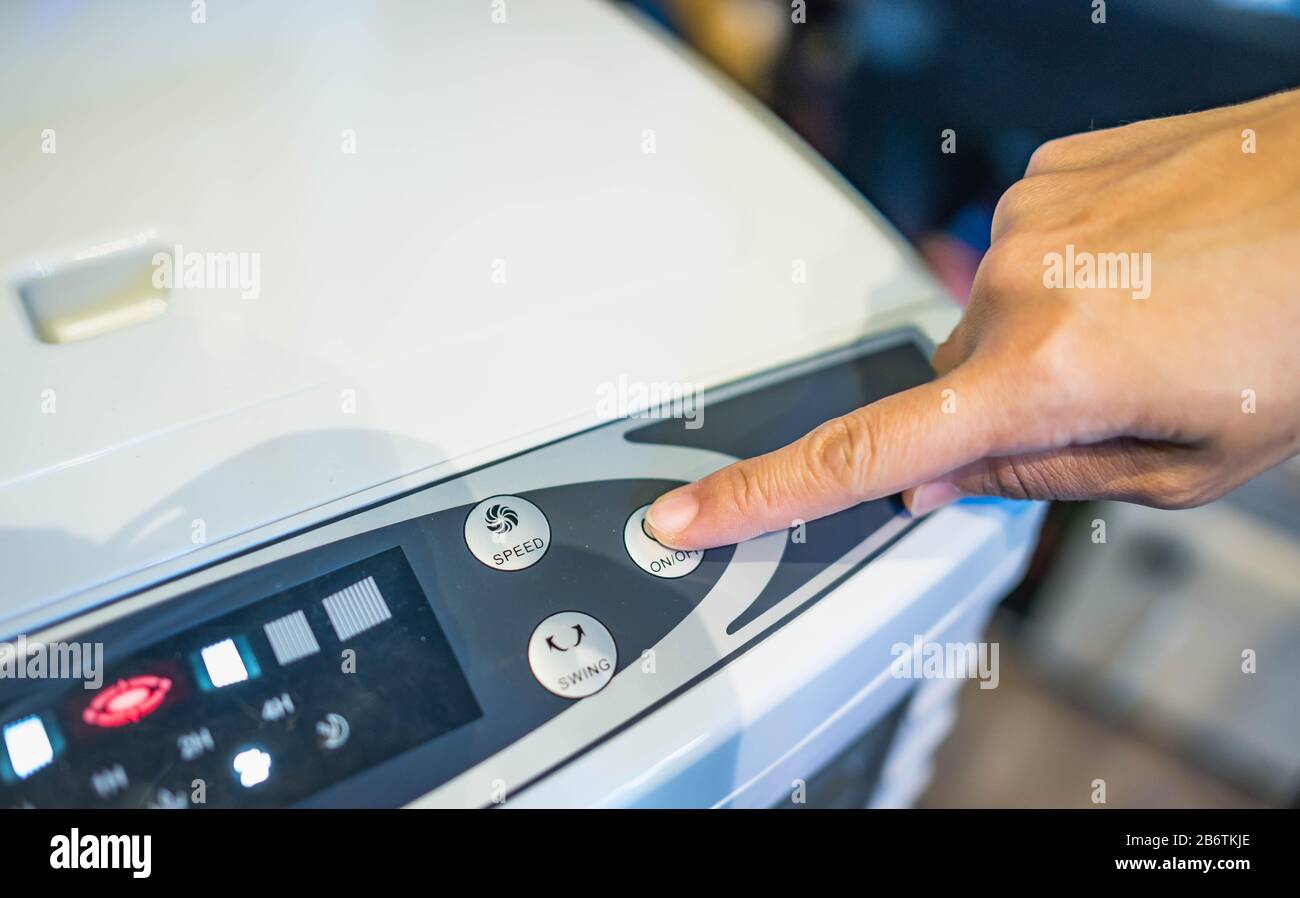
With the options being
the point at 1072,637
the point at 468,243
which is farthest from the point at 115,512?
the point at 1072,637

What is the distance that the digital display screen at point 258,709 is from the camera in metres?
0.34

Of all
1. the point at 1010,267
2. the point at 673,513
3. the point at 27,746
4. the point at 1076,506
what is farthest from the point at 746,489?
the point at 1076,506

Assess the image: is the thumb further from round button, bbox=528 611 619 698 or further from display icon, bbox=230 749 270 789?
display icon, bbox=230 749 270 789

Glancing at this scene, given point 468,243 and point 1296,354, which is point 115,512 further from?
point 1296,354

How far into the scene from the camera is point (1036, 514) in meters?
0.49

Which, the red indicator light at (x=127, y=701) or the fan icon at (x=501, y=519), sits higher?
the fan icon at (x=501, y=519)

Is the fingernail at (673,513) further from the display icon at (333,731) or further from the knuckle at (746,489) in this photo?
the display icon at (333,731)

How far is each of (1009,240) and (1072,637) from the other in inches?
33.9

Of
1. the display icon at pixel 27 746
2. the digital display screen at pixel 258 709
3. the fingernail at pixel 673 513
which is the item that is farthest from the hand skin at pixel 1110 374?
the display icon at pixel 27 746

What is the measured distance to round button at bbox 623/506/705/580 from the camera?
1.35 ft

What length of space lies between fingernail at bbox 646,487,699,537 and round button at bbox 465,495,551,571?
0.04 meters

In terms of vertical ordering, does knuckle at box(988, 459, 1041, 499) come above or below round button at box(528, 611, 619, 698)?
above

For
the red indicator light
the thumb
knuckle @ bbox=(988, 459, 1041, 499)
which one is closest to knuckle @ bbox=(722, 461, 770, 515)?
the thumb

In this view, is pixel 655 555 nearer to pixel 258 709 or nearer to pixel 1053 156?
pixel 258 709
